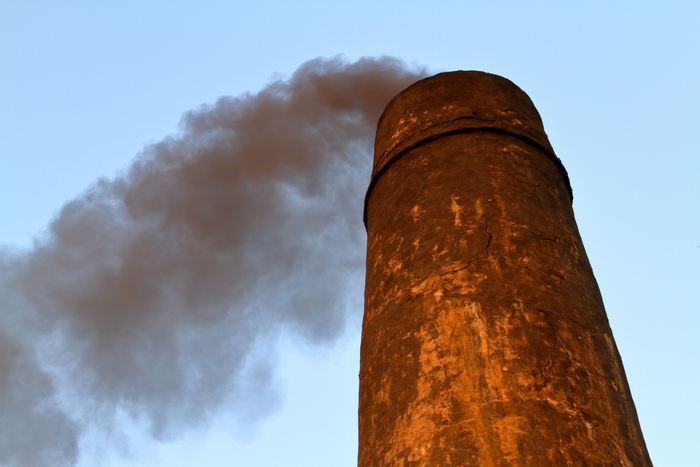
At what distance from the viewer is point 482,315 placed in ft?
9.72

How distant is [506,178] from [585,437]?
1430 mm

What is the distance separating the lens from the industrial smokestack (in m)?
2.66

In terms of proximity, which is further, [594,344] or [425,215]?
[425,215]

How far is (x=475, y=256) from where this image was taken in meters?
3.21

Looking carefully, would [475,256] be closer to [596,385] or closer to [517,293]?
[517,293]

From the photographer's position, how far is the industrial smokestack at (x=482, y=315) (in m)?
2.66

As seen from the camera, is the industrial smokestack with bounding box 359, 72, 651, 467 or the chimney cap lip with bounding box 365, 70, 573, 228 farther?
the chimney cap lip with bounding box 365, 70, 573, 228

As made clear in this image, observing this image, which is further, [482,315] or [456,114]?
[456,114]

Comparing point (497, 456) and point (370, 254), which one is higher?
point (370, 254)

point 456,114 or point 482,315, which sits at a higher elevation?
point 456,114

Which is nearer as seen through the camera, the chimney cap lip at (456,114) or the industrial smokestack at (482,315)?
the industrial smokestack at (482,315)

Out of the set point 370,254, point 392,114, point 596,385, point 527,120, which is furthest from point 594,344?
point 392,114

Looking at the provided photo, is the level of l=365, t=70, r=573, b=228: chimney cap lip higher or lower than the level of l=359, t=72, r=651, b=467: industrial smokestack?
higher

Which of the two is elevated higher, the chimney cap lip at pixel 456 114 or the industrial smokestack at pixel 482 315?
the chimney cap lip at pixel 456 114
